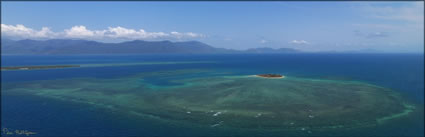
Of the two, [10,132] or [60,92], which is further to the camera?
[60,92]

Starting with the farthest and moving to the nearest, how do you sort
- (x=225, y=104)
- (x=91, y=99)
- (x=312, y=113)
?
(x=91, y=99) < (x=225, y=104) < (x=312, y=113)

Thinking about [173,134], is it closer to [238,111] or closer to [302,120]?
[238,111]

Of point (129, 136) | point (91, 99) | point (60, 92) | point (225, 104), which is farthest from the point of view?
point (60, 92)

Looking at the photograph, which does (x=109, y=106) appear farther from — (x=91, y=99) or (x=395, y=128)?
(x=395, y=128)

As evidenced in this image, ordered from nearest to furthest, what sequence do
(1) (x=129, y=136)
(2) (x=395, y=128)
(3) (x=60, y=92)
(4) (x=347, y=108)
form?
(1) (x=129, y=136) < (2) (x=395, y=128) < (4) (x=347, y=108) < (3) (x=60, y=92)

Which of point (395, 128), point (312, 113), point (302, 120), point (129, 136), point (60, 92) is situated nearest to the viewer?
point (129, 136)

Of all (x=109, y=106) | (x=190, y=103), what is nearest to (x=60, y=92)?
(x=109, y=106)

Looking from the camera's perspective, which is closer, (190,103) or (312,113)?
(312,113)

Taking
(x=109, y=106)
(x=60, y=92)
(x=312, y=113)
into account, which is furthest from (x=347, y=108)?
(x=60, y=92)
